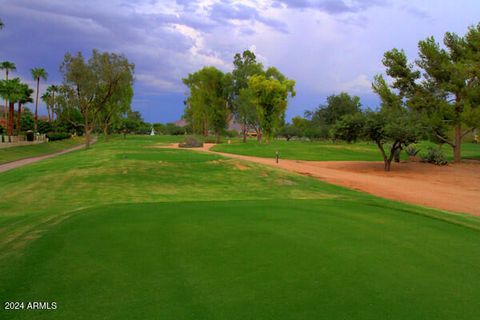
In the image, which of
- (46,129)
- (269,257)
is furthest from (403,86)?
(46,129)

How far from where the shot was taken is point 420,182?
86.2 feet

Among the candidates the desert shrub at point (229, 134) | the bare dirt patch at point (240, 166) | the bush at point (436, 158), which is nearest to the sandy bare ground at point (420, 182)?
the bush at point (436, 158)

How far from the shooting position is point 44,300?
14.4 feet

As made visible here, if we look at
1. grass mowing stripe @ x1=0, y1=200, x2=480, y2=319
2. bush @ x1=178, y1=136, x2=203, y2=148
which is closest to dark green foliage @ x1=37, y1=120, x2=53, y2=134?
bush @ x1=178, y1=136, x2=203, y2=148

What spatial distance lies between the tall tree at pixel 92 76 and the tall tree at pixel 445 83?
30856mm

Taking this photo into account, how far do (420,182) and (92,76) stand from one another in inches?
1503

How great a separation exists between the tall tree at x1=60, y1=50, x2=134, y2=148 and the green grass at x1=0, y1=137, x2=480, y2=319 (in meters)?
40.7

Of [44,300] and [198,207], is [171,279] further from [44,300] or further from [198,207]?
[198,207]

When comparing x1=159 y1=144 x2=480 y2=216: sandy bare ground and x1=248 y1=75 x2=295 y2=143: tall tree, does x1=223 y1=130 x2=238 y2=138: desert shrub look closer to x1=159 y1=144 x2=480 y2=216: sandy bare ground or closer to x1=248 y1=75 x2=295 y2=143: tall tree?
x1=248 y1=75 x2=295 y2=143: tall tree

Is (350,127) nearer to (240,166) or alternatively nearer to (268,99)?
(240,166)

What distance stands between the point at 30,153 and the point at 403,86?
40142mm

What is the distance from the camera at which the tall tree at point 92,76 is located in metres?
46.9

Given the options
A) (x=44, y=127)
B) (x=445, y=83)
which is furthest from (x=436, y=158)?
(x=44, y=127)

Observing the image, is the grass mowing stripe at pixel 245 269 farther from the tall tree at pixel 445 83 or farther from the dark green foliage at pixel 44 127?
the dark green foliage at pixel 44 127
